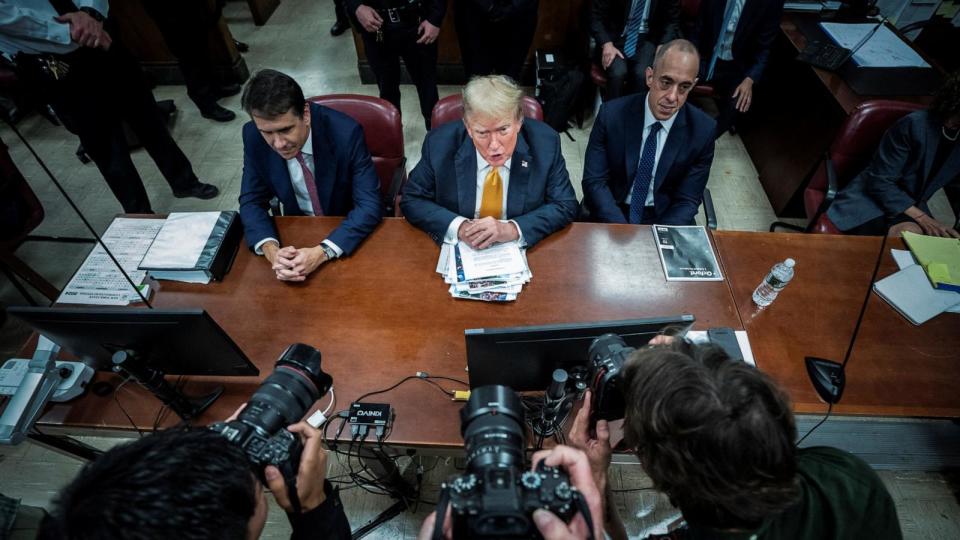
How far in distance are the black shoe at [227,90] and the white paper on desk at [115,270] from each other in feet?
9.03

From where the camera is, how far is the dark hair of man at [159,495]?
74cm

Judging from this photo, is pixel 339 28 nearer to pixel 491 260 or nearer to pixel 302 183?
pixel 302 183

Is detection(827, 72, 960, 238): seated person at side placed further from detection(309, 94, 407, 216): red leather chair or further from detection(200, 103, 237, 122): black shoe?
detection(200, 103, 237, 122): black shoe

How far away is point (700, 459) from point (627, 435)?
18 cm

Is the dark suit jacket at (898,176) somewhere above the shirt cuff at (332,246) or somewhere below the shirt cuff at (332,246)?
above

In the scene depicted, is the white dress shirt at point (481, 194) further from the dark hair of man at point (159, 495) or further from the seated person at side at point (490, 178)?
the dark hair of man at point (159, 495)

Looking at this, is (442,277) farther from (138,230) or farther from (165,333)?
(138,230)

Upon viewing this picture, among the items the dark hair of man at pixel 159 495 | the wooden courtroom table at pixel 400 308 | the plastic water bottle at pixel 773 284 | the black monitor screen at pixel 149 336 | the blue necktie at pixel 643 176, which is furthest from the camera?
the blue necktie at pixel 643 176

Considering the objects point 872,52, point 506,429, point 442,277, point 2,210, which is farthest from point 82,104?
point 872,52

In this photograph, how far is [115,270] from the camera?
6.04 feet

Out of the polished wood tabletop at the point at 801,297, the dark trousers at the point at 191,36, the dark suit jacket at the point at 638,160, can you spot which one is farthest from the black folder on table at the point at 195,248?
the dark trousers at the point at 191,36

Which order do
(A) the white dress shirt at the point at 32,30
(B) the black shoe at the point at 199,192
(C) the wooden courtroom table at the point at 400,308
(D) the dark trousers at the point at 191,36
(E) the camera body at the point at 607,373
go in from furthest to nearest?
(D) the dark trousers at the point at 191,36 < (B) the black shoe at the point at 199,192 < (A) the white dress shirt at the point at 32,30 < (C) the wooden courtroom table at the point at 400,308 < (E) the camera body at the point at 607,373

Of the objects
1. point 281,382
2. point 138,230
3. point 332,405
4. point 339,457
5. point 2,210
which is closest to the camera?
point 281,382

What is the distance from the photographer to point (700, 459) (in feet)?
3.02
